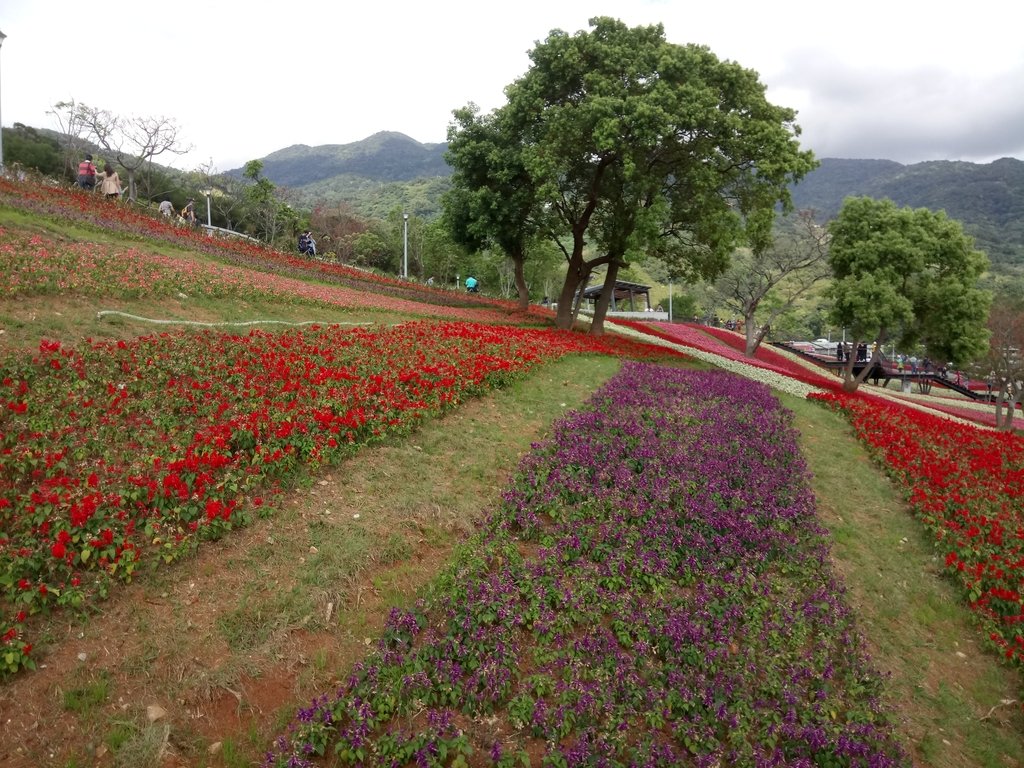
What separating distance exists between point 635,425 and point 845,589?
394 cm

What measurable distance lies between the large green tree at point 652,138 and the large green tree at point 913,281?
6054mm

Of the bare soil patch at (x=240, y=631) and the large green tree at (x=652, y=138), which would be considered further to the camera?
the large green tree at (x=652, y=138)

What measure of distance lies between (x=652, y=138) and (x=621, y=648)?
46.3 feet

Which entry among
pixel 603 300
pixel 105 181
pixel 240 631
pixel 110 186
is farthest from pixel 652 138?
pixel 105 181

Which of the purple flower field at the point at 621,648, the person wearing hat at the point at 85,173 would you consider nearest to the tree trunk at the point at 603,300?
the purple flower field at the point at 621,648

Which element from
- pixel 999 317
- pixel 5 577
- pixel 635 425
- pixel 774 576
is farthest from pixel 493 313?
pixel 999 317

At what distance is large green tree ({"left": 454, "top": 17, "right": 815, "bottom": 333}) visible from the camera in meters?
15.8

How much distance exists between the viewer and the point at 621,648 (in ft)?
15.8

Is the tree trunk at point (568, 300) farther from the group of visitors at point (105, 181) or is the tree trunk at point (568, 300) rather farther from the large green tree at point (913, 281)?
the group of visitors at point (105, 181)

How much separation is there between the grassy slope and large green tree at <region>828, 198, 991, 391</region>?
15.5 meters

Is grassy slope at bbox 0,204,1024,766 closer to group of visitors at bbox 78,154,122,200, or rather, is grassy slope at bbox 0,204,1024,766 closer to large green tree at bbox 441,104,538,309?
large green tree at bbox 441,104,538,309

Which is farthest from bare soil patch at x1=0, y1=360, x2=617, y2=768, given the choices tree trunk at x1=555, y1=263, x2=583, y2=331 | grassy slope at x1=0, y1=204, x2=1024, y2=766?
tree trunk at x1=555, y1=263, x2=583, y2=331

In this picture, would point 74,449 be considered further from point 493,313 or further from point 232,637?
point 493,313

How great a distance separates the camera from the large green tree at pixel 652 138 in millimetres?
15820
